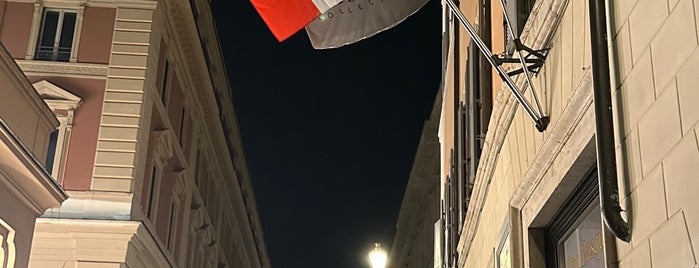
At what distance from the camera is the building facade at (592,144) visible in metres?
3.44

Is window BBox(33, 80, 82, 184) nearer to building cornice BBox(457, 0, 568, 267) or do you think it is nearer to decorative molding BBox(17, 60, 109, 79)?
decorative molding BBox(17, 60, 109, 79)

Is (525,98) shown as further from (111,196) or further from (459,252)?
(111,196)

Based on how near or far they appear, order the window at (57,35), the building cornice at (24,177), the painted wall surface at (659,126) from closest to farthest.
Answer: the painted wall surface at (659,126) < the building cornice at (24,177) < the window at (57,35)

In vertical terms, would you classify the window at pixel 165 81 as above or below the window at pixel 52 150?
above

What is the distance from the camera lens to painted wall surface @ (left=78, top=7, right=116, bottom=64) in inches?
941

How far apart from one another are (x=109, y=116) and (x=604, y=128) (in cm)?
2039

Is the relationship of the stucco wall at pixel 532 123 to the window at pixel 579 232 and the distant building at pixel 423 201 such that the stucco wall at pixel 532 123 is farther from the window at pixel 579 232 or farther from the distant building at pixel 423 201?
the distant building at pixel 423 201

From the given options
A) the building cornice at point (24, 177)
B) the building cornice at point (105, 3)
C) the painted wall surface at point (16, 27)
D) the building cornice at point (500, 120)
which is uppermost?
the building cornice at point (105, 3)

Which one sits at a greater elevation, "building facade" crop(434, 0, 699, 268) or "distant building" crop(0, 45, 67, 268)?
"distant building" crop(0, 45, 67, 268)

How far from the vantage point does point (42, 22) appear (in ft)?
77.8

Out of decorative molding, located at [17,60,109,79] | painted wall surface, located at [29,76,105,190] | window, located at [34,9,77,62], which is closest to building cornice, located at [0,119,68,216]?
painted wall surface, located at [29,76,105,190]

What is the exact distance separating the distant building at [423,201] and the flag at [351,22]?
2740 centimetres

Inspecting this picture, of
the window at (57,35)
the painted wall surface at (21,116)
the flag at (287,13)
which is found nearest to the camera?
the flag at (287,13)

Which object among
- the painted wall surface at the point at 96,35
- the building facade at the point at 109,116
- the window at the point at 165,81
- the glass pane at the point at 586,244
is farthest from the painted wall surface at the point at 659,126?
the window at the point at 165,81
